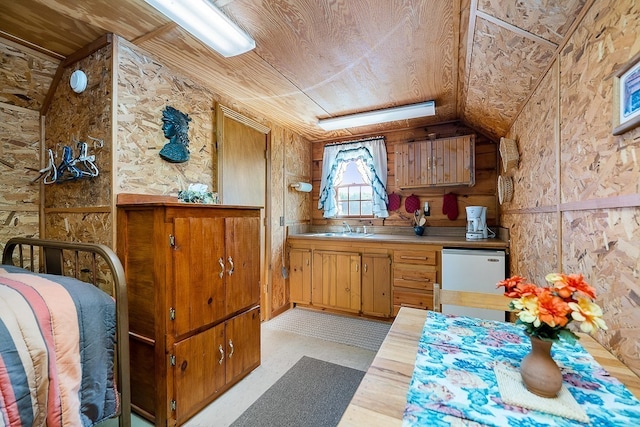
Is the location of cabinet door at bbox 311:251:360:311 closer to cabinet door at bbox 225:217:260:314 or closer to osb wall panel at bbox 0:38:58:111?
cabinet door at bbox 225:217:260:314

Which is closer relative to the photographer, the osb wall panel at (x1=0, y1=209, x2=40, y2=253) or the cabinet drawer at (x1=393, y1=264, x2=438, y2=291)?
the osb wall panel at (x1=0, y1=209, x2=40, y2=253)

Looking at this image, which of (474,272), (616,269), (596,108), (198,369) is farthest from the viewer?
(474,272)

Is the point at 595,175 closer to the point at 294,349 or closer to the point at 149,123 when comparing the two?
the point at 294,349

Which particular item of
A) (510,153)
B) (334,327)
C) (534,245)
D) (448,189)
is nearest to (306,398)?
(334,327)

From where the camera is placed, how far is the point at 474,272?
2646 millimetres

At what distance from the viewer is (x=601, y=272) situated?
1058mm

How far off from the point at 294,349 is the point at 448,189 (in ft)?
8.75

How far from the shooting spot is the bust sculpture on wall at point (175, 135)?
80.4 inches

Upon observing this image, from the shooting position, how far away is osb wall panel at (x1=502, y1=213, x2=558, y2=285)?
1.54m

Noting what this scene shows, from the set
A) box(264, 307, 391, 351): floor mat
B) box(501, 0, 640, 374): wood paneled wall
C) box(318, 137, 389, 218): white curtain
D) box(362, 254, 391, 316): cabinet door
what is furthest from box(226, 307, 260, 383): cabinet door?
box(318, 137, 389, 218): white curtain

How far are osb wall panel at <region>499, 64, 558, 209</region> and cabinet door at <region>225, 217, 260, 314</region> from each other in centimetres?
203

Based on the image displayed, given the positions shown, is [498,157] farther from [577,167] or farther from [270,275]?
[270,275]

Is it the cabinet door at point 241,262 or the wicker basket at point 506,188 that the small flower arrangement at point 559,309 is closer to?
the cabinet door at point 241,262

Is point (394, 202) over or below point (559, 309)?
over
